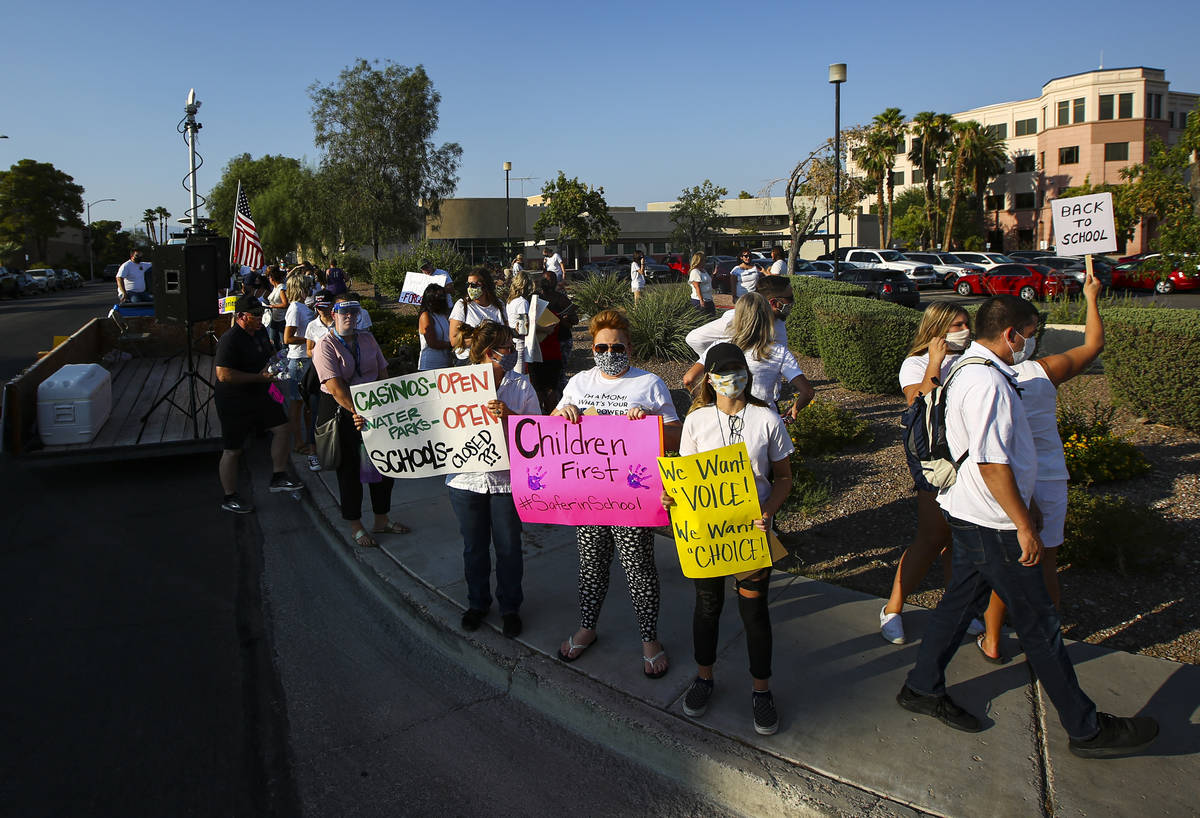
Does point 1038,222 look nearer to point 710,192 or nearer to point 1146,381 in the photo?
point 710,192

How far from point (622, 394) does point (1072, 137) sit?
231 feet

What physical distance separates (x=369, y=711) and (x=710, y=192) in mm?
55989

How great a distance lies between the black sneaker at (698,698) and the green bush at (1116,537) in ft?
9.15

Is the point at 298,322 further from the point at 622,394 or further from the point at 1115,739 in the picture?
the point at 1115,739

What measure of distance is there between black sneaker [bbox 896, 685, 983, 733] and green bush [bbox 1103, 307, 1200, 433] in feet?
17.4

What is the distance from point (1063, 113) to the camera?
62.1 metres

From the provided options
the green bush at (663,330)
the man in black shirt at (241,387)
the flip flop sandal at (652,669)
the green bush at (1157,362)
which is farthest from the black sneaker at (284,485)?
the green bush at (1157,362)

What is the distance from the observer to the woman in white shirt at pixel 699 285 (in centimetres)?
1405

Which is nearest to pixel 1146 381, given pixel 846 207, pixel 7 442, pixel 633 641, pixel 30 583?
pixel 633 641

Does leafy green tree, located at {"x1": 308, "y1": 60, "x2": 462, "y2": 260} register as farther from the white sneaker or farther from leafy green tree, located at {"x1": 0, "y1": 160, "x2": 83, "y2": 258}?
leafy green tree, located at {"x1": 0, "y1": 160, "x2": 83, "y2": 258}

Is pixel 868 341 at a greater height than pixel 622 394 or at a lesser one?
greater

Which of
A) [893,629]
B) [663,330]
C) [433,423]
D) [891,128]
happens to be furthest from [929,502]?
[891,128]

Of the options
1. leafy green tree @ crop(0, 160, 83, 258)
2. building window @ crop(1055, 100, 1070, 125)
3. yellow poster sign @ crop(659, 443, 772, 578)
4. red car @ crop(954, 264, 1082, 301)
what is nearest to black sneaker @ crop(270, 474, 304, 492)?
yellow poster sign @ crop(659, 443, 772, 578)

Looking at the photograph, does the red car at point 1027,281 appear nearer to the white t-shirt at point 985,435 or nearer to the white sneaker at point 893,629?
the white sneaker at point 893,629
